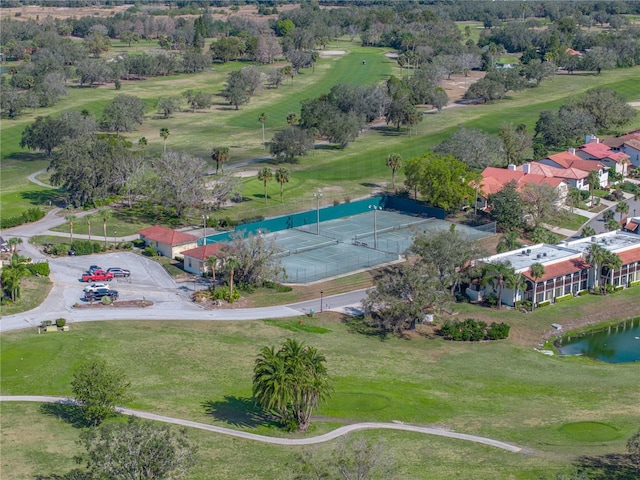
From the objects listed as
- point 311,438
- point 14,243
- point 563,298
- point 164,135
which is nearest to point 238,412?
point 311,438

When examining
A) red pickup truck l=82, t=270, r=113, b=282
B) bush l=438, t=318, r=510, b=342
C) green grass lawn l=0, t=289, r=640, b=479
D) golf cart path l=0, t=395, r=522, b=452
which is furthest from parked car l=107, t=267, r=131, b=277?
bush l=438, t=318, r=510, b=342

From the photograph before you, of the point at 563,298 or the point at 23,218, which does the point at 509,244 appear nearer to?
the point at 563,298

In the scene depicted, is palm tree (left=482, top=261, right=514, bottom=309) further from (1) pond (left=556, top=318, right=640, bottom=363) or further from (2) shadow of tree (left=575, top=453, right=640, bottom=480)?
(2) shadow of tree (left=575, top=453, right=640, bottom=480)

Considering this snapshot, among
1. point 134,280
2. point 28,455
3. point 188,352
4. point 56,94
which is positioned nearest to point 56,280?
point 134,280

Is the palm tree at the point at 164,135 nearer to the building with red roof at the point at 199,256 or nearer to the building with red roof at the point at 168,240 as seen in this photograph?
the building with red roof at the point at 168,240

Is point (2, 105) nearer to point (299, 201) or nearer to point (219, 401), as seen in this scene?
point (299, 201)

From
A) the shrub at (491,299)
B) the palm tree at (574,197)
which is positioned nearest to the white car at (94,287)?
the shrub at (491,299)
